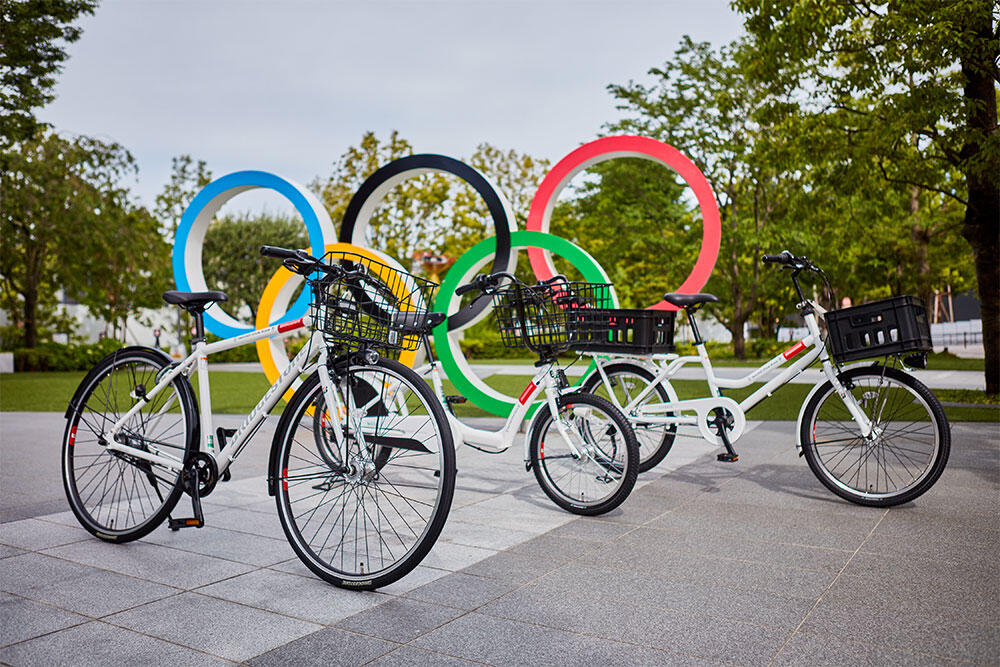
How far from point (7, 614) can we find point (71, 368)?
2414cm

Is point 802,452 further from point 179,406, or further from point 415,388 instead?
point 179,406

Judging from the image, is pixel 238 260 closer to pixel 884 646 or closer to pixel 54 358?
pixel 54 358

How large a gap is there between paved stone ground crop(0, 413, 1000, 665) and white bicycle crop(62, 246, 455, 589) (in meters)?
0.20

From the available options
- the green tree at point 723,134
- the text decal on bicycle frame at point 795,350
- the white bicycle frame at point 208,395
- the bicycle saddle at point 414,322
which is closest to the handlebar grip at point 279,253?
the white bicycle frame at point 208,395

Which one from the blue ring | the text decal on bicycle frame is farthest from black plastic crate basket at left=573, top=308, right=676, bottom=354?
the blue ring

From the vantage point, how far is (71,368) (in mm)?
24094

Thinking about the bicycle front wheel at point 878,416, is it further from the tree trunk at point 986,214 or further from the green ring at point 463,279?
the tree trunk at point 986,214

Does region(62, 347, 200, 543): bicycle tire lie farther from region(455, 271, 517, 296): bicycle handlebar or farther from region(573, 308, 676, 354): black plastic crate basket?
region(573, 308, 676, 354): black plastic crate basket

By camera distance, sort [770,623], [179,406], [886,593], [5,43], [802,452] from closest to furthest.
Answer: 1. [770,623]
2. [886,593]
3. [179,406]
4. [802,452]
5. [5,43]

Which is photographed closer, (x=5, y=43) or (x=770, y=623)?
(x=770, y=623)

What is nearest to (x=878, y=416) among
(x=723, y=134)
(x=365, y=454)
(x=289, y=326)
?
(x=365, y=454)

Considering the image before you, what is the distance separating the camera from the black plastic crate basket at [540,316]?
15.1 ft

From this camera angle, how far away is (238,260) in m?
35.2

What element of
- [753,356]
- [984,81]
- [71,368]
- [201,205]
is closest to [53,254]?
[71,368]
